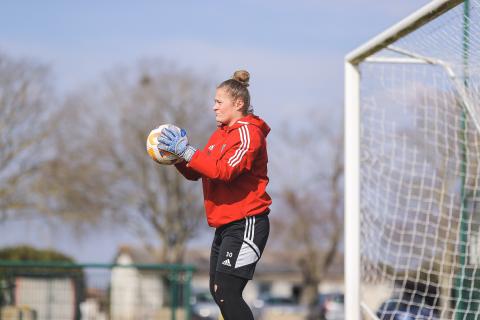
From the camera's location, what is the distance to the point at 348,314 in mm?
7309

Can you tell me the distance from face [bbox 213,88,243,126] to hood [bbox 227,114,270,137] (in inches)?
1.9

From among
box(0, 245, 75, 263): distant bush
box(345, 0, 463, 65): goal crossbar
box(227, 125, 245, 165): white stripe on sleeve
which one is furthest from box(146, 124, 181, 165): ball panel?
box(0, 245, 75, 263): distant bush

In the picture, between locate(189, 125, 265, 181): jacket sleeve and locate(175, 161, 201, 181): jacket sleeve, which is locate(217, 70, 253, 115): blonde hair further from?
locate(175, 161, 201, 181): jacket sleeve

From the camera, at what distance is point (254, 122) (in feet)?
16.5

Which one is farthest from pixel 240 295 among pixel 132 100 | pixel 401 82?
pixel 132 100

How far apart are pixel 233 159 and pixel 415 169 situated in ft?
13.6

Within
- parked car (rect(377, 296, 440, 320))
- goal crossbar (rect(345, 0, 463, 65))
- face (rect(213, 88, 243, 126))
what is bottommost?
parked car (rect(377, 296, 440, 320))

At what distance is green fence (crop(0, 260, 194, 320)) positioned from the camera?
12.2 m

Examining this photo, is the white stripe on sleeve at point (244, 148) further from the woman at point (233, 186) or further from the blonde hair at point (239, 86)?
the blonde hair at point (239, 86)

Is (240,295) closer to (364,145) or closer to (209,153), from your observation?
(209,153)

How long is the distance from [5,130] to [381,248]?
75.0 feet

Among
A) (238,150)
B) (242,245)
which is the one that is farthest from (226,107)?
(242,245)

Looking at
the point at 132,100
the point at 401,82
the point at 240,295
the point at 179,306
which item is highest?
the point at 132,100

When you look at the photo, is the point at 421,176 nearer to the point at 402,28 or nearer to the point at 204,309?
the point at 402,28
